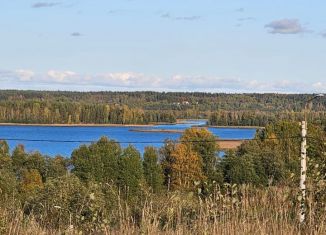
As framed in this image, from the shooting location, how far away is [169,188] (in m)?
7.84

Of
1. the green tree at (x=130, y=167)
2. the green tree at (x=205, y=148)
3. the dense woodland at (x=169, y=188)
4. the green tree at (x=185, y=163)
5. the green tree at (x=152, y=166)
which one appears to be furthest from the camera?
the green tree at (x=205, y=148)

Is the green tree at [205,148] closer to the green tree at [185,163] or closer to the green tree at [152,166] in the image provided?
the green tree at [185,163]

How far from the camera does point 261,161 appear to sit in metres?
45.8

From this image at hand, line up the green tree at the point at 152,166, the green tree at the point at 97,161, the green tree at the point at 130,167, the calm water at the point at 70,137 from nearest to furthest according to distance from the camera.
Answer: the green tree at the point at 130,167 → the green tree at the point at 97,161 → the green tree at the point at 152,166 → the calm water at the point at 70,137

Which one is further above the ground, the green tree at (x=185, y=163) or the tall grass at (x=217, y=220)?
the tall grass at (x=217, y=220)

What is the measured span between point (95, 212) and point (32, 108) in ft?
515

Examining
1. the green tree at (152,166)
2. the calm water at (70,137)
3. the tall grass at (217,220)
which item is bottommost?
the calm water at (70,137)

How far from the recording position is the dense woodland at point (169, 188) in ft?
17.8

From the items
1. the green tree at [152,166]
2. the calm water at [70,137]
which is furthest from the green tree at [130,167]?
the calm water at [70,137]

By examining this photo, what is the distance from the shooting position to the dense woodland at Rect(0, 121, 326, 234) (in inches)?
214

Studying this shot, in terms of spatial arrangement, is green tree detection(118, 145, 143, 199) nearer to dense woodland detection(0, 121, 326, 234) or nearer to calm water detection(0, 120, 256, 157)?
dense woodland detection(0, 121, 326, 234)

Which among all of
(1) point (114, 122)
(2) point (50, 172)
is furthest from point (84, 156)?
(1) point (114, 122)

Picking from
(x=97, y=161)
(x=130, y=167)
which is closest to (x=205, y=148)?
(x=130, y=167)

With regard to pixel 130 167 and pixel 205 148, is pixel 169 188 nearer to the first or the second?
pixel 130 167
